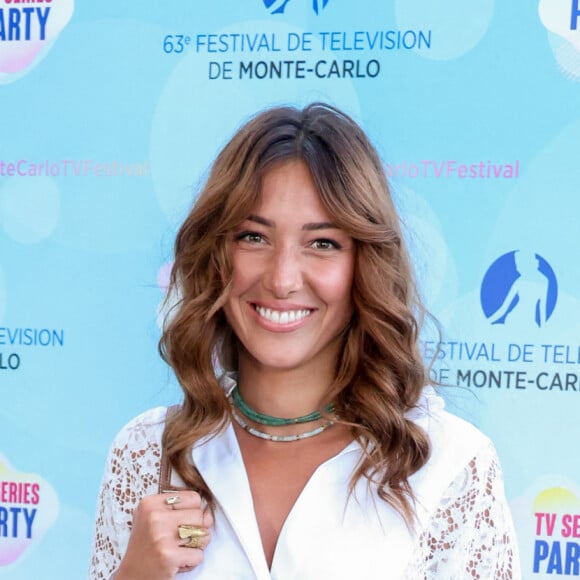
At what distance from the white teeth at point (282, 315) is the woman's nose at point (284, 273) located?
41 millimetres

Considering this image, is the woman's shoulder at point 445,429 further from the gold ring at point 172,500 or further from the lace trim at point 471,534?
the gold ring at point 172,500

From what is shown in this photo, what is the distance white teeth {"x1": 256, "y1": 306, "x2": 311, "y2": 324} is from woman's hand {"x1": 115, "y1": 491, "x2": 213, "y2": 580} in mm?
382

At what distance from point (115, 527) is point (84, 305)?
3.39ft

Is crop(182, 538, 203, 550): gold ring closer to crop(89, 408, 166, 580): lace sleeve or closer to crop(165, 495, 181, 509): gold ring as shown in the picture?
crop(165, 495, 181, 509): gold ring

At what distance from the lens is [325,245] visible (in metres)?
1.62

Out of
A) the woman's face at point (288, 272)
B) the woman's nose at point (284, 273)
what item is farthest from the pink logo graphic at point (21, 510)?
the woman's nose at point (284, 273)

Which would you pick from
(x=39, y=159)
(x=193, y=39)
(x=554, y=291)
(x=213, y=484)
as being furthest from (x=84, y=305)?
(x=554, y=291)

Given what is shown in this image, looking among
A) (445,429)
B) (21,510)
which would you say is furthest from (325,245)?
(21,510)

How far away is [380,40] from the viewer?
2373mm

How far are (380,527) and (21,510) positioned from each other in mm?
1609

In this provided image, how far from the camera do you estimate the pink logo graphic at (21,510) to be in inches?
107

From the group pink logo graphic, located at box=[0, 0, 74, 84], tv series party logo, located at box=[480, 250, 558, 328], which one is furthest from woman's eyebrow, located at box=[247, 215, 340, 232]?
pink logo graphic, located at box=[0, 0, 74, 84]

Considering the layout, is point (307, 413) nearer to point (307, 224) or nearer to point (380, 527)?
point (380, 527)

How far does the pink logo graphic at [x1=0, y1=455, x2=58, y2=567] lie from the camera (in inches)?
107
